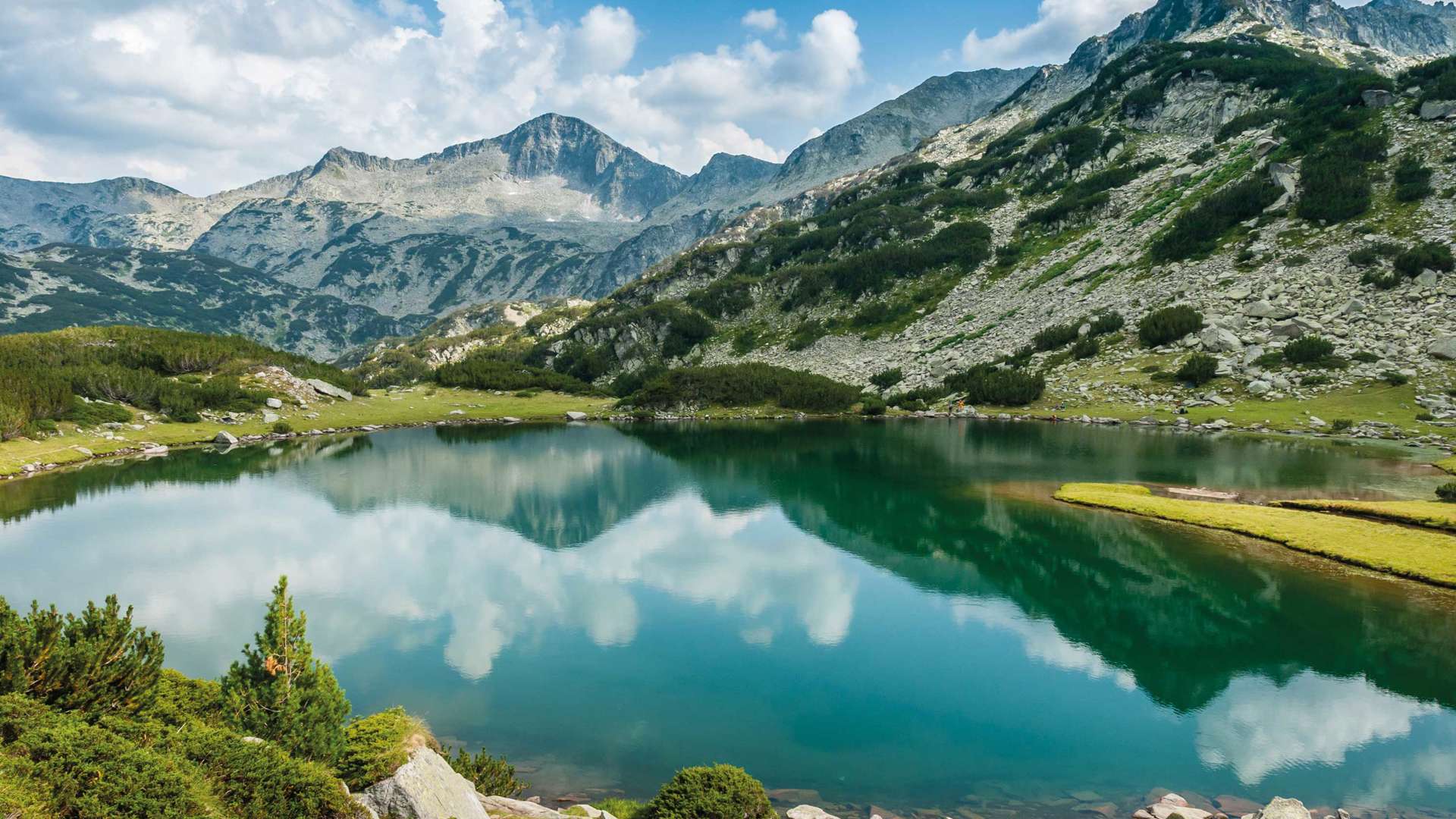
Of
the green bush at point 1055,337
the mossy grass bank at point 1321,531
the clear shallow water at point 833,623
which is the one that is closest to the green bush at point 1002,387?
the green bush at point 1055,337

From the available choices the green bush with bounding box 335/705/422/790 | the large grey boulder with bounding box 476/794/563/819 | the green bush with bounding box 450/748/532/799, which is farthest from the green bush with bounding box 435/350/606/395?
the large grey boulder with bounding box 476/794/563/819

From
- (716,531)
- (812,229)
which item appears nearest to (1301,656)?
(716,531)

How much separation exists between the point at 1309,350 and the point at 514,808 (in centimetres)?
7910

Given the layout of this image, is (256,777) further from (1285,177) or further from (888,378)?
(1285,177)

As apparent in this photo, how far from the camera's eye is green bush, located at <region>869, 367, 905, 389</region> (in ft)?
299

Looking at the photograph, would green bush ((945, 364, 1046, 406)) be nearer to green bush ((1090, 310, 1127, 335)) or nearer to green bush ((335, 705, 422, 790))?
green bush ((1090, 310, 1127, 335))

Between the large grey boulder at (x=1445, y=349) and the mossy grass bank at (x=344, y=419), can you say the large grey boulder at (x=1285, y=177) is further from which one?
the mossy grass bank at (x=344, y=419)

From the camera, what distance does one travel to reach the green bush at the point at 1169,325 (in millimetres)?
72375

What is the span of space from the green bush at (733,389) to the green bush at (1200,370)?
36.7 meters

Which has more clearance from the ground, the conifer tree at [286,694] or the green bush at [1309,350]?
the green bush at [1309,350]

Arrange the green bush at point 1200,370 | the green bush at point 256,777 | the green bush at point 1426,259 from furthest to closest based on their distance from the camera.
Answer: the green bush at point 1200,370, the green bush at point 1426,259, the green bush at point 256,777

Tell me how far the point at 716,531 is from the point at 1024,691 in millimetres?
19381

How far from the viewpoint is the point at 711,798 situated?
33.0 feet

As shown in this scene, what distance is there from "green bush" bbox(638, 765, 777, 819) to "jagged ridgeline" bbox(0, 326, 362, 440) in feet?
216
